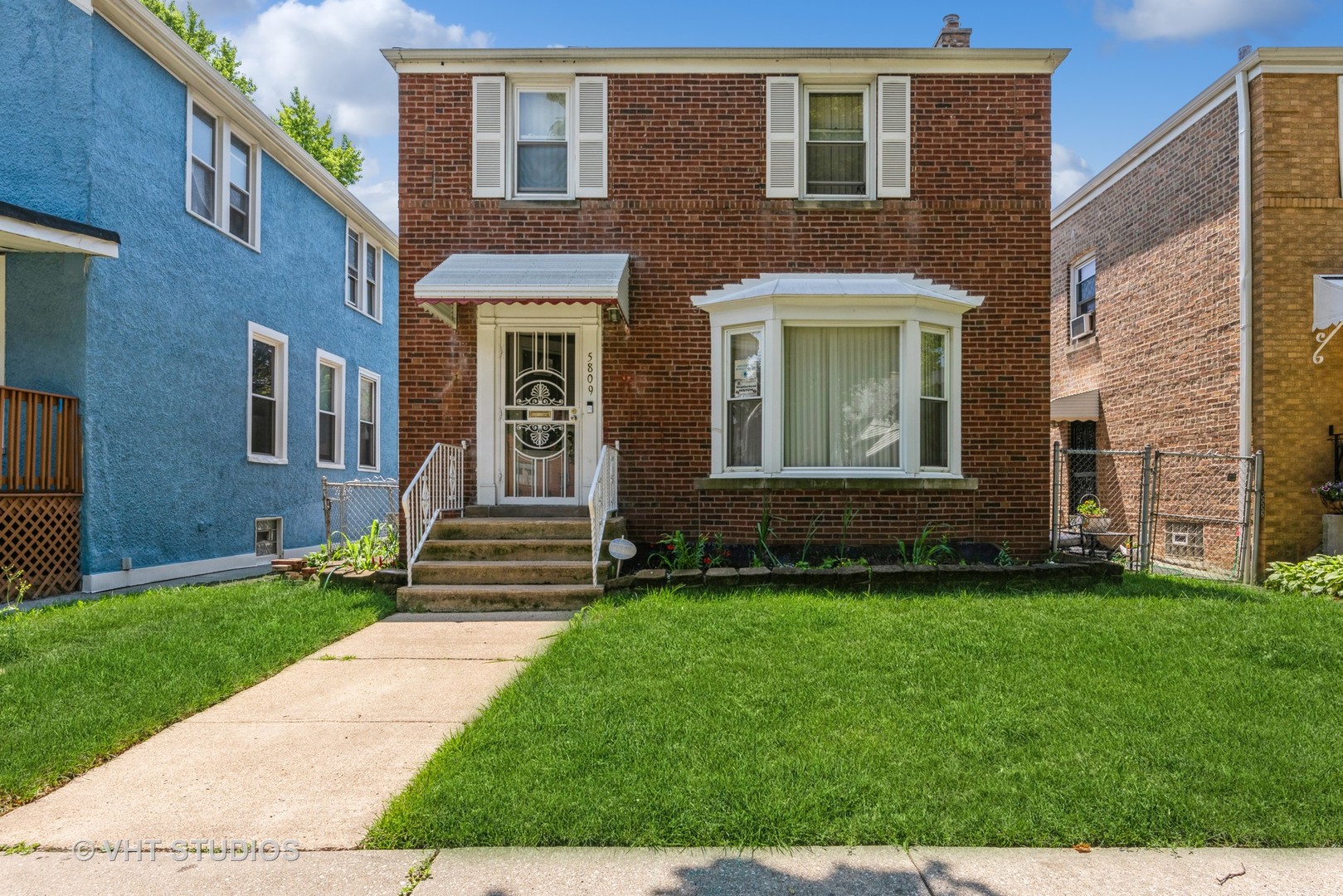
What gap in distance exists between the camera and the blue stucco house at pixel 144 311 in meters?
8.85

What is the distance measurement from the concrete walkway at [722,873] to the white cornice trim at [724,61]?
870cm

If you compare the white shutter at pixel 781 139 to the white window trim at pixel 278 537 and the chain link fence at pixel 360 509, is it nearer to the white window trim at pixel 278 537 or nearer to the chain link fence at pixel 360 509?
the chain link fence at pixel 360 509

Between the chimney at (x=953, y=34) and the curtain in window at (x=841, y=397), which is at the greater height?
the chimney at (x=953, y=34)

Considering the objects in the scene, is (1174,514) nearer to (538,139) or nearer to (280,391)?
(538,139)

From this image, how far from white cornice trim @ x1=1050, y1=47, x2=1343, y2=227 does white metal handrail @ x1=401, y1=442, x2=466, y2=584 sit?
35.1 feet

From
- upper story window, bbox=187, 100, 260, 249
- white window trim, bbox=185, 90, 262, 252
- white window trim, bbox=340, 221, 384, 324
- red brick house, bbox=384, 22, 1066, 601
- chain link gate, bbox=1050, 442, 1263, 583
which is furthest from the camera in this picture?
white window trim, bbox=340, 221, 384, 324

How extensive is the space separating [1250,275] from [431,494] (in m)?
10.4

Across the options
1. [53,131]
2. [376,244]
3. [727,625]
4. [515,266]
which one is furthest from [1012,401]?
[376,244]

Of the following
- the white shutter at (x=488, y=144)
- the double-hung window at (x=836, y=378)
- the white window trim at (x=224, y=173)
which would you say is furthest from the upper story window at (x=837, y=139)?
the white window trim at (x=224, y=173)

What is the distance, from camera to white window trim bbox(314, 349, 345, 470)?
1439 cm

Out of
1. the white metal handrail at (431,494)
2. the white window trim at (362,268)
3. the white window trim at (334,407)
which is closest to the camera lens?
the white metal handrail at (431,494)

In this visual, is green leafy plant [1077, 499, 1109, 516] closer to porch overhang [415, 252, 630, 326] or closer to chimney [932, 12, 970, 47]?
chimney [932, 12, 970, 47]

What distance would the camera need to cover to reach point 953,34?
10664 millimetres

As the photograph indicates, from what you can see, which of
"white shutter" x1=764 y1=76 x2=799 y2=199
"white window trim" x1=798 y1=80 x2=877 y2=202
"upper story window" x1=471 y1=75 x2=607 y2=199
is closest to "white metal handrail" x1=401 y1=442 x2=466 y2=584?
"upper story window" x1=471 y1=75 x2=607 y2=199
